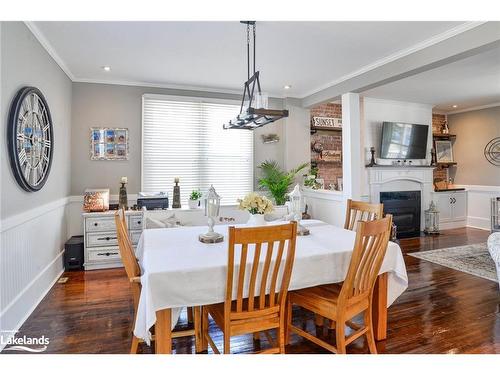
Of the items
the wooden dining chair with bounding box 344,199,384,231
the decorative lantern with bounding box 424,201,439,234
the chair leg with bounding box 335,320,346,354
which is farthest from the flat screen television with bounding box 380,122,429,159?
the chair leg with bounding box 335,320,346,354

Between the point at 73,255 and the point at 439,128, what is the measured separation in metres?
7.97

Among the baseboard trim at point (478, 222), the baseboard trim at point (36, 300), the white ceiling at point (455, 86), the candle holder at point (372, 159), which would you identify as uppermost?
the white ceiling at point (455, 86)

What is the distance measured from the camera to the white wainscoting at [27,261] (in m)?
2.37

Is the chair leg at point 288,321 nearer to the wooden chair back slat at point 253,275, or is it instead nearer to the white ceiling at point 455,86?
the wooden chair back slat at point 253,275

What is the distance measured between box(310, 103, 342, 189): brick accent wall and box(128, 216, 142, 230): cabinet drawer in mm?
3415

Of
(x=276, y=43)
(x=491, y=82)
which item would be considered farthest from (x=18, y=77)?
(x=491, y=82)

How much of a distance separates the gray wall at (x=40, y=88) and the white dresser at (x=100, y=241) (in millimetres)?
527

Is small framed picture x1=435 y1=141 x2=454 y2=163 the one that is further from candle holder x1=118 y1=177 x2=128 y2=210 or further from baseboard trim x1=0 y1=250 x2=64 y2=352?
baseboard trim x1=0 y1=250 x2=64 y2=352

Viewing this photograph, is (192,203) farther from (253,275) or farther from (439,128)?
(439,128)

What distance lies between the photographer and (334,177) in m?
6.34

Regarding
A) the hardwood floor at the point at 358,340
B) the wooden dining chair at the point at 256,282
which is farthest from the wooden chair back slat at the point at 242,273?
the hardwood floor at the point at 358,340

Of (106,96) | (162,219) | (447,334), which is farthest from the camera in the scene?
(106,96)

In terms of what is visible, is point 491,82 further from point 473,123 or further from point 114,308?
point 114,308
